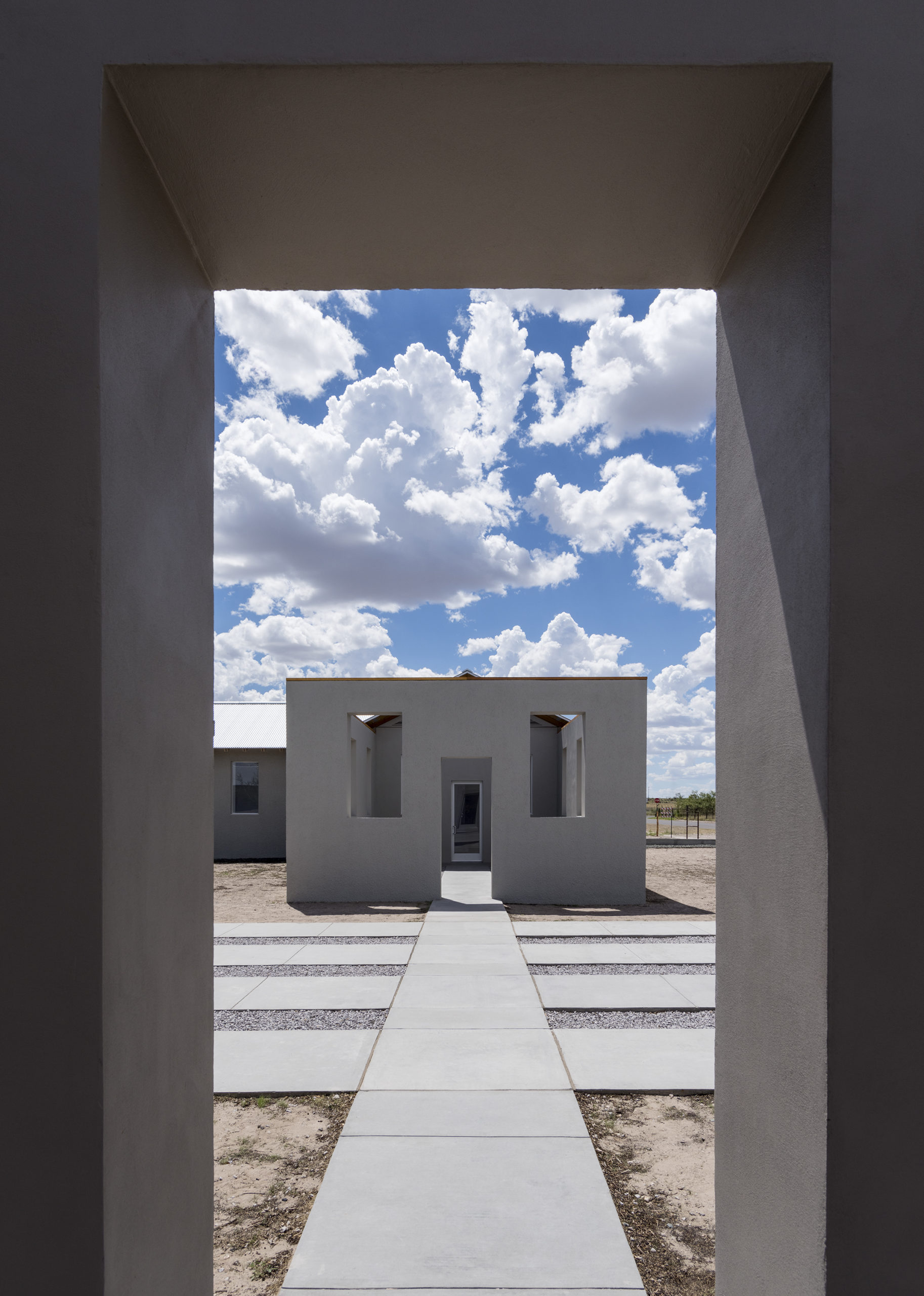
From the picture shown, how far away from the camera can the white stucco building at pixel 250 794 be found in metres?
21.4

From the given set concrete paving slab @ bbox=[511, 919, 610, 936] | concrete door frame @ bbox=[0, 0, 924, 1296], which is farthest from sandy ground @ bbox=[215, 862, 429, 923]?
concrete door frame @ bbox=[0, 0, 924, 1296]

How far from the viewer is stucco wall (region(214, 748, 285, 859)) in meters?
21.4

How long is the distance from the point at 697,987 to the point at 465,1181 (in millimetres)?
4884

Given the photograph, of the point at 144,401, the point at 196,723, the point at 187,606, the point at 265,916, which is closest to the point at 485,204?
the point at 144,401

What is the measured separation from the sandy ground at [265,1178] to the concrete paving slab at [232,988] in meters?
2.37

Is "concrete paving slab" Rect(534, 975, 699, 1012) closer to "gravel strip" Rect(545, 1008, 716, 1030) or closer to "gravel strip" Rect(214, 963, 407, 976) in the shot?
"gravel strip" Rect(545, 1008, 716, 1030)

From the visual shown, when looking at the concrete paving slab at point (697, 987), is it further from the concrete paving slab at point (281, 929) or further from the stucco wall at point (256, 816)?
the stucco wall at point (256, 816)

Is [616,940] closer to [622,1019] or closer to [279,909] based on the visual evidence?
[622,1019]

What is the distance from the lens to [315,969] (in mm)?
9273

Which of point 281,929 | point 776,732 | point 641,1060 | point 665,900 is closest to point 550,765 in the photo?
point 665,900

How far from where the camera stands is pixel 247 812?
21859 millimetres

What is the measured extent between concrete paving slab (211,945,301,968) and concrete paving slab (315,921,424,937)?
1.00m

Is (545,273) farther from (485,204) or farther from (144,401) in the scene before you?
(144,401)

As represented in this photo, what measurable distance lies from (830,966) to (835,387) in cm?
137
